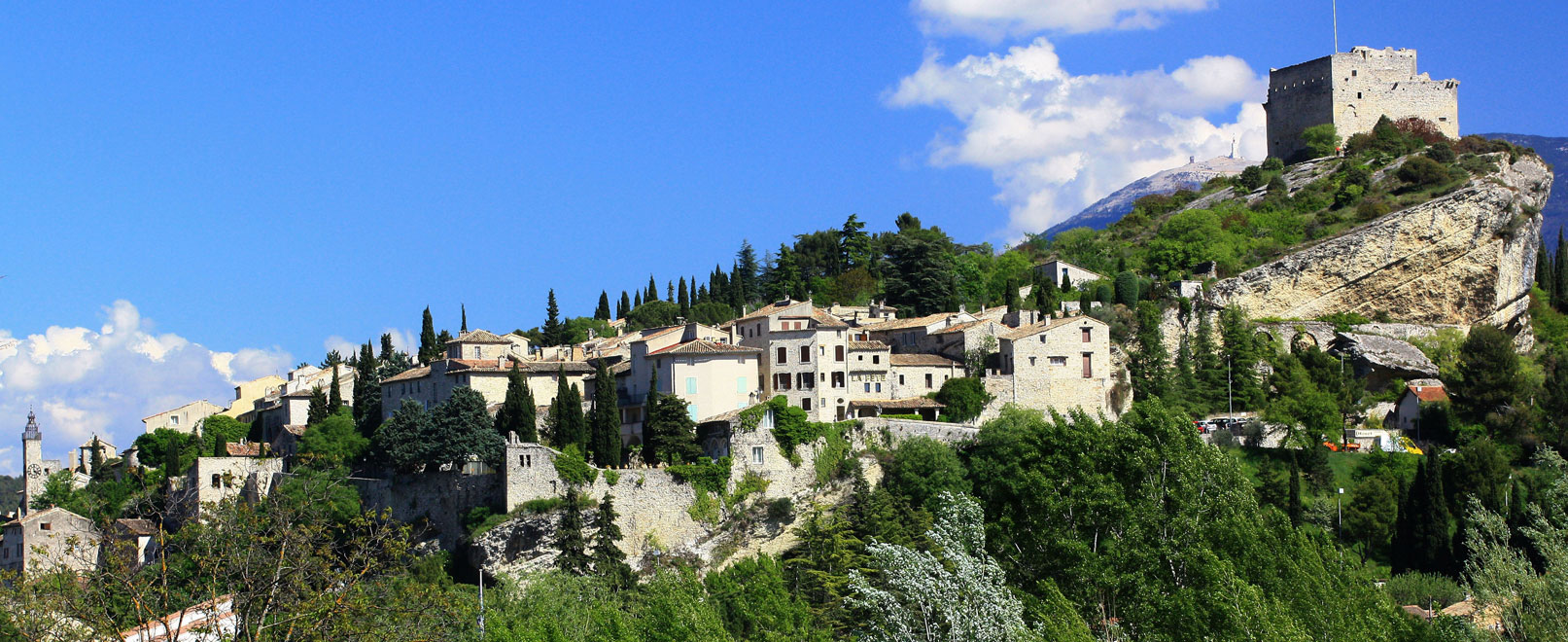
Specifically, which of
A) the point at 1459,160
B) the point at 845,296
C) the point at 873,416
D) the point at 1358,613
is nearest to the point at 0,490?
the point at 845,296

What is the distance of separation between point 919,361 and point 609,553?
60.0 feet

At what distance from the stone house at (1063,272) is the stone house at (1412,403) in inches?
707

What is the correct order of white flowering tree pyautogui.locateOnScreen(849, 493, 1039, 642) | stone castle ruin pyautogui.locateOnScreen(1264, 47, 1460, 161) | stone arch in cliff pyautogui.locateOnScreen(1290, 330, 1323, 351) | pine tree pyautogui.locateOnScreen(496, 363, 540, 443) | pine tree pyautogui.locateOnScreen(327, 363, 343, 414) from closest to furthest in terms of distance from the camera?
white flowering tree pyautogui.locateOnScreen(849, 493, 1039, 642)
pine tree pyautogui.locateOnScreen(496, 363, 540, 443)
pine tree pyautogui.locateOnScreen(327, 363, 343, 414)
stone arch in cliff pyautogui.locateOnScreen(1290, 330, 1323, 351)
stone castle ruin pyautogui.locateOnScreen(1264, 47, 1460, 161)

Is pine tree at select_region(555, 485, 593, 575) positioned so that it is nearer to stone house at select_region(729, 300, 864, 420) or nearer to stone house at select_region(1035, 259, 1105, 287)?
stone house at select_region(729, 300, 864, 420)

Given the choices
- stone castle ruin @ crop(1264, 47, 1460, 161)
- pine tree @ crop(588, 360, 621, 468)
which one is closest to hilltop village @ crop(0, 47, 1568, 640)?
pine tree @ crop(588, 360, 621, 468)

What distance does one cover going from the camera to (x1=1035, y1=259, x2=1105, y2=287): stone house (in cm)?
8081

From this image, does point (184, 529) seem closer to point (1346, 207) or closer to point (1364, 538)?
point (1364, 538)

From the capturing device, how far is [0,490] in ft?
563

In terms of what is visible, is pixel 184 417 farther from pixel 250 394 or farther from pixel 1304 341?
pixel 1304 341

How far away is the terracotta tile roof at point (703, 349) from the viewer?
193ft

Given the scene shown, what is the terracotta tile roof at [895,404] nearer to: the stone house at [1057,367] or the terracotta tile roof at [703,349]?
the stone house at [1057,367]

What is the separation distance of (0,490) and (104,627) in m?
172

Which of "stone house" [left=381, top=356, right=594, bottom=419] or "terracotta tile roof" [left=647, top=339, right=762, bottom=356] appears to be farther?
"stone house" [left=381, top=356, right=594, bottom=419]

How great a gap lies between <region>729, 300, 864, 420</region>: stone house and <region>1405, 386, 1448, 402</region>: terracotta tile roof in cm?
2837
